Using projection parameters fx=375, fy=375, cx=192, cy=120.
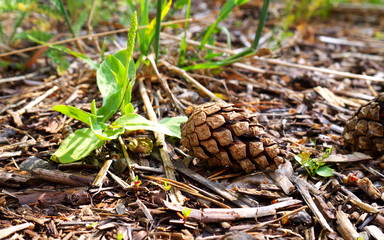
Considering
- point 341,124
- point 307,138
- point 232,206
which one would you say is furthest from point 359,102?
point 232,206

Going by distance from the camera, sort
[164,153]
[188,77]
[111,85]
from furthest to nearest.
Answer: [188,77]
[111,85]
[164,153]

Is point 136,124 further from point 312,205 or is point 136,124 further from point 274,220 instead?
point 312,205

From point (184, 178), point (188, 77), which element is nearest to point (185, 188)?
point (184, 178)

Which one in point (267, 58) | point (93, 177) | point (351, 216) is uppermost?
point (267, 58)

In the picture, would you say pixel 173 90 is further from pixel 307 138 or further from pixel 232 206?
pixel 232 206

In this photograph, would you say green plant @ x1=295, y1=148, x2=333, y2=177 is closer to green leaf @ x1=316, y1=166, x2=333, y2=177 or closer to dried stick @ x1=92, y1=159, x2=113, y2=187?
green leaf @ x1=316, y1=166, x2=333, y2=177

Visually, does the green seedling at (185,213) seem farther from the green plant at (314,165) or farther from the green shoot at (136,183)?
the green plant at (314,165)

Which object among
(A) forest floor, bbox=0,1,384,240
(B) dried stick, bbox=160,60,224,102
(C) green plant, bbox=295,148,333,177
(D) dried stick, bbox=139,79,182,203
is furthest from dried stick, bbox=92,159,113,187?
(C) green plant, bbox=295,148,333,177

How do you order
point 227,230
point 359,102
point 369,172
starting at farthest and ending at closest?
point 359,102, point 369,172, point 227,230
